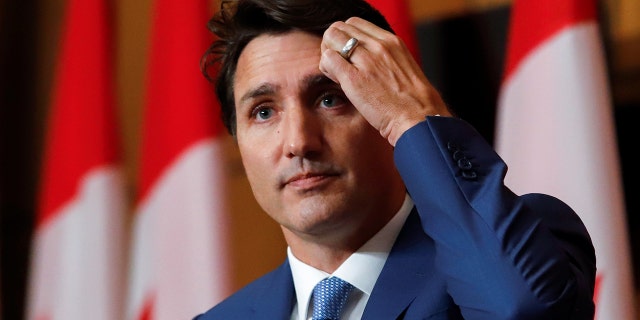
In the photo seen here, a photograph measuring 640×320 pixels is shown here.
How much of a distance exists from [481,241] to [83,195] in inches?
57.3

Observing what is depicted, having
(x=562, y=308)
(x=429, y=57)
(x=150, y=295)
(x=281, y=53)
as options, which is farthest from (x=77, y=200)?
(x=562, y=308)

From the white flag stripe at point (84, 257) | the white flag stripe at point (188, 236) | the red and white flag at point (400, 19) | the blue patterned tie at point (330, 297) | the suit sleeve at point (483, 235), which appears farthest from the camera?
the white flag stripe at point (84, 257)

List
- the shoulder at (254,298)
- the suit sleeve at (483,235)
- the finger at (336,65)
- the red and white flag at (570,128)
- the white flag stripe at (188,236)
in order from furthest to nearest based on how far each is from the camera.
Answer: the white flag stripe at (188,236), the red and white flag at (570,128), the shoulder at (254,298), the finger at (336,65), the suit sleeve at (483,235)

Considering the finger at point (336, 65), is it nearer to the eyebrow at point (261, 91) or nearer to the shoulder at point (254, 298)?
the eyebrow at point (261, 91)

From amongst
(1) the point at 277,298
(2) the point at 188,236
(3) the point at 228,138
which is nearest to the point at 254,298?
(1) the point at 277,298

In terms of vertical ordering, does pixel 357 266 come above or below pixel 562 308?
below

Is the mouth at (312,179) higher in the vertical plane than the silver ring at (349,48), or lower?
lower

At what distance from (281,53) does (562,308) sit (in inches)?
22.1

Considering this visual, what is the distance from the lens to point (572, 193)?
181 cm

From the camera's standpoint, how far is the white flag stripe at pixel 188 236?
7.02 ft

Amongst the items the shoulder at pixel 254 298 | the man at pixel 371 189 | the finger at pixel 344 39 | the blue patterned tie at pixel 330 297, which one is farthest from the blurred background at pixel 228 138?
the finger at pixel 344 39

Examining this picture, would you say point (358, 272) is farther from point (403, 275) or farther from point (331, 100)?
point (331, 100)

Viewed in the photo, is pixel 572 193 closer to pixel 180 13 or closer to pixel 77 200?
pixel 180 13

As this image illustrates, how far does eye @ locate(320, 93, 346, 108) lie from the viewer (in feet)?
4.57
